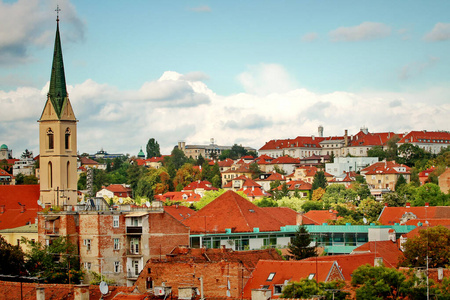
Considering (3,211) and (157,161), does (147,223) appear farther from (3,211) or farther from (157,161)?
(157,161)

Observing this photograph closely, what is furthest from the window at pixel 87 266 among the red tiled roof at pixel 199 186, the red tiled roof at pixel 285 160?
the red tiled roof at pixel 285 160

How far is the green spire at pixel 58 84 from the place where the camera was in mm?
78125

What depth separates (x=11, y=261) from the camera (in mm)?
45969

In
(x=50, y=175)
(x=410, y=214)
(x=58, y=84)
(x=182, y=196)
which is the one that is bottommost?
(x=410, y=214)

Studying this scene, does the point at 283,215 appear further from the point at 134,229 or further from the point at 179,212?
the point at 134,229

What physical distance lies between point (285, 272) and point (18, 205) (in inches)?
1594

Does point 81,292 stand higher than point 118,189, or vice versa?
point 118,189

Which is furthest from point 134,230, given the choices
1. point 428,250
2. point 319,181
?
point 319,181

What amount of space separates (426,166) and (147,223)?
9749cm

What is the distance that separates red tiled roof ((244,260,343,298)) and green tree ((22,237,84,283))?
1277cm

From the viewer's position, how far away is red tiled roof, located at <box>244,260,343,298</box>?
3812 centimetres

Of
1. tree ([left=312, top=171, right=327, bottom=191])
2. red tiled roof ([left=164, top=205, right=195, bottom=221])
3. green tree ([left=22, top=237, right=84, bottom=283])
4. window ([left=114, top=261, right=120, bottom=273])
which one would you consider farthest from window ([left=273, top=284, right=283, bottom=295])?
tree ([left=312, top=171, right=327, bottom=191])

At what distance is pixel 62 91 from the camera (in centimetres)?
7838

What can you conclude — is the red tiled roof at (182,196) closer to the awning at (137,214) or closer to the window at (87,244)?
the awning at (137,214)
